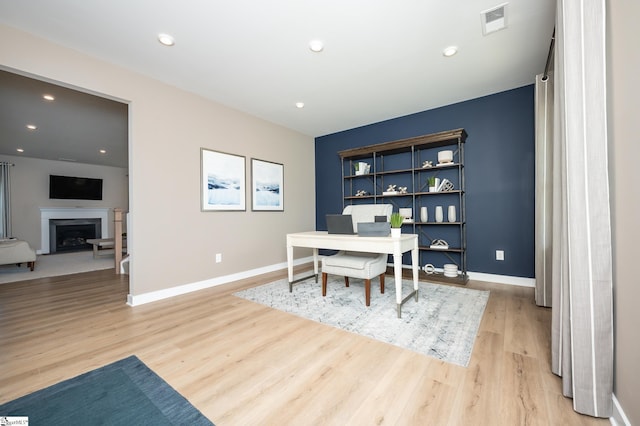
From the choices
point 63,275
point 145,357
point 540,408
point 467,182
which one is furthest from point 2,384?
point 467,182

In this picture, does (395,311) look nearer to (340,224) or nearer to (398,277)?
(398,277)

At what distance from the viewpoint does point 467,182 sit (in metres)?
3.58

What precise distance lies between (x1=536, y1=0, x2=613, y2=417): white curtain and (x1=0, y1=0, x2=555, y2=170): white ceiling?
1.05m

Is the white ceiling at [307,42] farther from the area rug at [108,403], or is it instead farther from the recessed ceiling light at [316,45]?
the area rug at [108,403]

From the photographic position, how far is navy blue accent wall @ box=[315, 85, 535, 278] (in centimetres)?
317

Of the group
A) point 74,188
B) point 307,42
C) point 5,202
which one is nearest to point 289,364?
point 307,42

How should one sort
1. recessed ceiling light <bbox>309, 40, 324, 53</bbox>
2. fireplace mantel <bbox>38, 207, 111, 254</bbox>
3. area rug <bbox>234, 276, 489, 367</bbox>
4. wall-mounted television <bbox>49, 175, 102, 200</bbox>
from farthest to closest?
wall-mounted television <bbox>49, 175, 102, 200</bbox>
fireplace mantel <bbox>38, 207, 111, 254</bbox>
recessed ceiling light <bbox>309, 40, 324, 53</bbox>
area rug <bbox>234, 276, 489, 367</bbox>

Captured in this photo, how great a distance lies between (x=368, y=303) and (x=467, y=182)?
2345 millimetres

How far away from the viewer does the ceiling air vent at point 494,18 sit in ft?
6.31

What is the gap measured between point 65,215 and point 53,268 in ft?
11.0

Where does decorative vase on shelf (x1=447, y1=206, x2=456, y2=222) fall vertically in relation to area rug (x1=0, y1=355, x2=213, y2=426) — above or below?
above

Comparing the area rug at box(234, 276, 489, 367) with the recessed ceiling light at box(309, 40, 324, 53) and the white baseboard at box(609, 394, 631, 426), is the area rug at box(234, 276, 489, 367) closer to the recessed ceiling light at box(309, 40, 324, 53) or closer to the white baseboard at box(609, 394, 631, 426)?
the white baseboard at box(609, 394, 631, 426)

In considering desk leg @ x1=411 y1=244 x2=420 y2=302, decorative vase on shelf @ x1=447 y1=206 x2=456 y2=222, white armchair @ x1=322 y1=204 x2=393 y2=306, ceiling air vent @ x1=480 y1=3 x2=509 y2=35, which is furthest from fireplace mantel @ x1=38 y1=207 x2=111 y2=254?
ceiling air vent @ x1=480 y1=3 x2=509 y2=35

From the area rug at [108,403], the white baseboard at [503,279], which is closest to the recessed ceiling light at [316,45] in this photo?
the area rug at [108,403]
